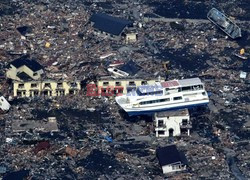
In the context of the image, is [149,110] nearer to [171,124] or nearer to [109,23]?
[171,124]

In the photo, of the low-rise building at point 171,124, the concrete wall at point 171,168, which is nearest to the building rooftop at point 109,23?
the low-rise building at point 171,124

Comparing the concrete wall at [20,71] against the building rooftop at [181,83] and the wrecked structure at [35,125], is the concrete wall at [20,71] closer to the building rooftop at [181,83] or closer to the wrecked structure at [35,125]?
the wrecked structure at [35,125]

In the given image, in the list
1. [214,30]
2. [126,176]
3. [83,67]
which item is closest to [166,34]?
[214,30]

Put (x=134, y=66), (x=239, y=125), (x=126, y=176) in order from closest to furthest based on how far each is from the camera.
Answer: (x=126, y=176) < (x=239, y=125) < (x=134, y=66)

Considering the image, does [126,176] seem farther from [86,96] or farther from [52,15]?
[52,15]

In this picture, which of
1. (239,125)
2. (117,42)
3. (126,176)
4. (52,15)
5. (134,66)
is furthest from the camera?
(52,15)

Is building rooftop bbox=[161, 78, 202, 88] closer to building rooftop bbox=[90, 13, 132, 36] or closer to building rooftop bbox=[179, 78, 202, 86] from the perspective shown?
building rooftop bbox=[179, 78, 202, 86]

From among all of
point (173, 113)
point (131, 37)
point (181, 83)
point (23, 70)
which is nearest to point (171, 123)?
point (173, 113)
